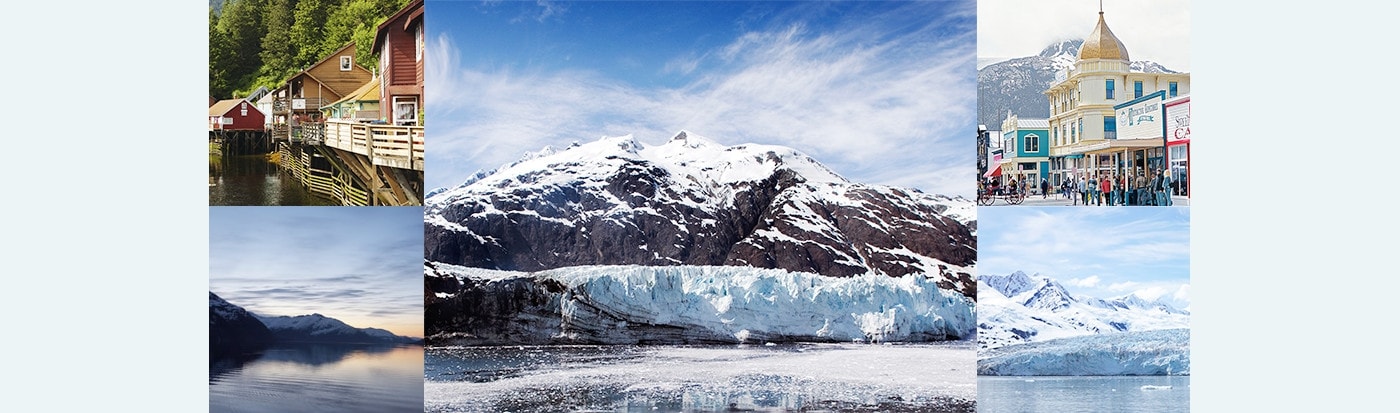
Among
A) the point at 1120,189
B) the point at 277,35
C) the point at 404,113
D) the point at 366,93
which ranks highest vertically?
the point at 277,35

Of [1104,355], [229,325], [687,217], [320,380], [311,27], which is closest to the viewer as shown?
[320,380]

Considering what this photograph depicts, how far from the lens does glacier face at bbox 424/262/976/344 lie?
829 cm

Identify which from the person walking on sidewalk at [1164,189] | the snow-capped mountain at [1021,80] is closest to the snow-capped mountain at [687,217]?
the snow-capped mountain at [1021,80]

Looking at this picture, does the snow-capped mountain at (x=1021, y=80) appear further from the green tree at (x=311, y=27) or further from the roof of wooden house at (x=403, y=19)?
the green tree at (x=311, y=27)

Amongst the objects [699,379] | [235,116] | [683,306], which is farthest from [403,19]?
[699,379]

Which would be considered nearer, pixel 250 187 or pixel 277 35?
pixel 250 187

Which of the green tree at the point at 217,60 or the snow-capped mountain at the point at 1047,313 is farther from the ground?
the green tree at the point at 217,60

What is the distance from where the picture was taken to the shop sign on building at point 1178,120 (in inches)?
320

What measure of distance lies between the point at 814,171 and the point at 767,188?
45 centimetres

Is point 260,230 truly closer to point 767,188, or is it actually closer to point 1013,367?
point 767,188

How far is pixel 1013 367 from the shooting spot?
8.39 m

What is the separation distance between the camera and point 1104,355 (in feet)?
27.8

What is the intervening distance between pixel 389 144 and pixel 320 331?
5.71 ft

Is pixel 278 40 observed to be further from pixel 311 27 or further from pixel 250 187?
pixel 250 187
